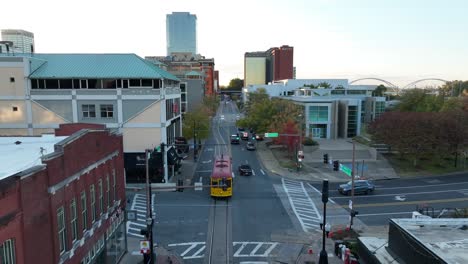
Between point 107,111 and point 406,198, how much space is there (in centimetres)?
3423

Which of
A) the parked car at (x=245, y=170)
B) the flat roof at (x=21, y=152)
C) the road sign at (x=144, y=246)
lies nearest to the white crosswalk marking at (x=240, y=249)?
the road sign at (x=144, y=246)

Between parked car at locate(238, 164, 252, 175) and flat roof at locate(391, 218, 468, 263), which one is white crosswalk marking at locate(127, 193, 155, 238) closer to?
parked car at locate(238, 164, 252, 175)

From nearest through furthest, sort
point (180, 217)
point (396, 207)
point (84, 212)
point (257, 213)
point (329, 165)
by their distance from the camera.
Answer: point (84, 212) < point (180, 217) < point (257, 213) < point (396, 207) < point (329, 165)

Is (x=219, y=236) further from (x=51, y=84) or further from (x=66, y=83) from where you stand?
(x=51, y=84)

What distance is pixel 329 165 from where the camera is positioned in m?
55.2

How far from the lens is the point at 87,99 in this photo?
42.1 m

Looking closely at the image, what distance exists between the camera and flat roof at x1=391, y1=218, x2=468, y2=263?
55.8ft

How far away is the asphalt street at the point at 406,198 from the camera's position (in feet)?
110

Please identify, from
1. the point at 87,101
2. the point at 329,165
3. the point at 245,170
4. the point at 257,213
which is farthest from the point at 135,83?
the point at 329,165

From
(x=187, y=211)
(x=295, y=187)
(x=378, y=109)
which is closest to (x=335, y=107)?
(x=378, y=109)

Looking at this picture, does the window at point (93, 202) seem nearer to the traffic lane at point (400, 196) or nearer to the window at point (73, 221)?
the window at point (73, 221)

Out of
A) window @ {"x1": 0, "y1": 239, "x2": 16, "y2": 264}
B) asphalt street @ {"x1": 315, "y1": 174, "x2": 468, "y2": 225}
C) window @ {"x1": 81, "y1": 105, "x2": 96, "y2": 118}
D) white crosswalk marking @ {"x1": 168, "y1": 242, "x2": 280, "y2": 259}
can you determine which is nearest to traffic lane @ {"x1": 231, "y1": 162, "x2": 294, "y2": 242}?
white crosswalk marking @ {"x1": 168, "y1": 242, "x2": 280, "y2": 259}

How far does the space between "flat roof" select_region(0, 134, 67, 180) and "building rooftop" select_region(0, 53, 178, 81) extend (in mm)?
20422

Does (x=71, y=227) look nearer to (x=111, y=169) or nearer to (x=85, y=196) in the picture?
(x=85, y=196)
